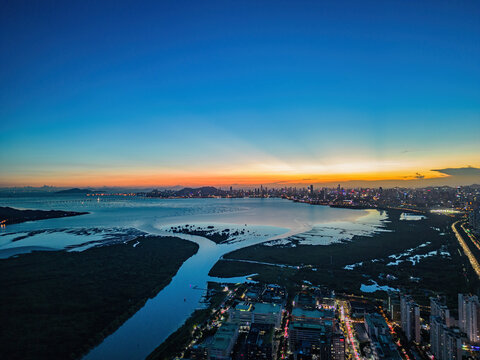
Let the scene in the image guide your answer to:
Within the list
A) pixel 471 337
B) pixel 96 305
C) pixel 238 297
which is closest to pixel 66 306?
pixel 96 305

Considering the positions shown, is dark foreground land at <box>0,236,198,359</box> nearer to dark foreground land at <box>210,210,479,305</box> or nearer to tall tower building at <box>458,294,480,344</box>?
dark foreground land at <box>210,210,479,305</box>

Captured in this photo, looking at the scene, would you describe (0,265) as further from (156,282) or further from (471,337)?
(471,337)

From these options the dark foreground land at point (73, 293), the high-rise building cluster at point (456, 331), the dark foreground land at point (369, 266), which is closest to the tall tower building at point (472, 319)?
the high-rise building cluster at point (456, 331)

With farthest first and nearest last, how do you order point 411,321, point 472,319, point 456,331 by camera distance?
point 411,321
point 456,331
point 472,319

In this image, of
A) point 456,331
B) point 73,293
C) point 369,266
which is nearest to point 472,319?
point 456,331

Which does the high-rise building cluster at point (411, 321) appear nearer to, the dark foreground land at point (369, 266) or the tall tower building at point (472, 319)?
the tall tower building at point (472, 319)

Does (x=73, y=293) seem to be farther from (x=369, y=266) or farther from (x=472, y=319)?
(x=369, y=266)

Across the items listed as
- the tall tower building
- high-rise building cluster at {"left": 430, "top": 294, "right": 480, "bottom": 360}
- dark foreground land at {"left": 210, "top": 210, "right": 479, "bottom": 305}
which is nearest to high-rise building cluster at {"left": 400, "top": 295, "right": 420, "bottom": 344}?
high-rise building cluster at {"left": 430, "top": 294, "right": 480, "bottom": 360}
